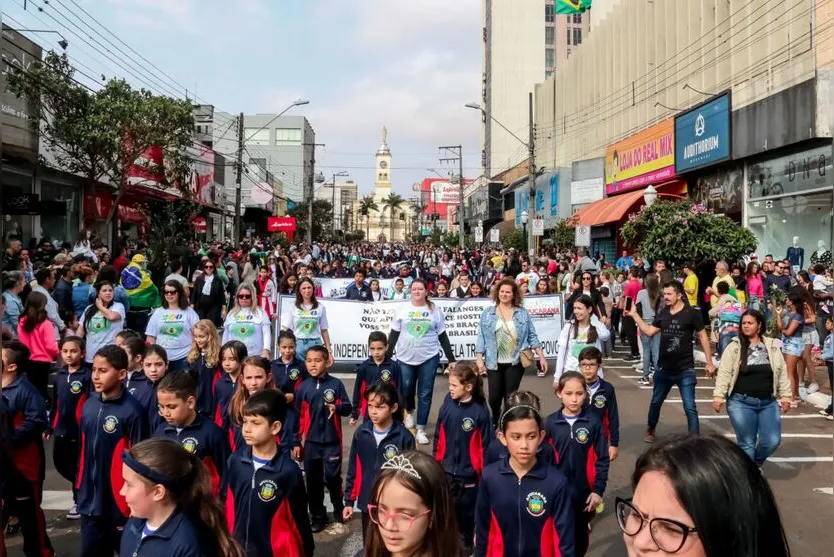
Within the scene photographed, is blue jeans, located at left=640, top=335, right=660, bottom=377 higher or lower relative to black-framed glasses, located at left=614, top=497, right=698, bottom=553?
lower

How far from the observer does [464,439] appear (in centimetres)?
559

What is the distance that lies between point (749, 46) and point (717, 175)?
402 centimetres

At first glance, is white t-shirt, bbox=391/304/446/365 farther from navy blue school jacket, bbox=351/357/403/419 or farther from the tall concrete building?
the tall concrete building

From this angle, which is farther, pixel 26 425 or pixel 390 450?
pixel 26 425

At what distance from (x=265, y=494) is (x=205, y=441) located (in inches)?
33.4

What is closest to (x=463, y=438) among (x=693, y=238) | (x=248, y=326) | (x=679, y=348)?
(x=679, y=348)

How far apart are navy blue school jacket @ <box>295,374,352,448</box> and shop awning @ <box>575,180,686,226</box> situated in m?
23.4

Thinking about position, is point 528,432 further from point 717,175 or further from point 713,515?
point 717,175

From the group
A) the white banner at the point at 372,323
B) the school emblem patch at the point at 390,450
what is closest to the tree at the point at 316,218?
the white banner at the point at 372,323

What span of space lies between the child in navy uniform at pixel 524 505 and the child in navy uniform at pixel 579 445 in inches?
39.3

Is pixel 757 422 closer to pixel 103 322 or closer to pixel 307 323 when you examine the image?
pixel 307 323

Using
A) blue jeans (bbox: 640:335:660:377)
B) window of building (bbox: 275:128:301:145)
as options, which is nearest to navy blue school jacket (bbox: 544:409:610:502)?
blue jeans (bbox: 640:335:660:377)

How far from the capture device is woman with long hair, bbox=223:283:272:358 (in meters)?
8.50

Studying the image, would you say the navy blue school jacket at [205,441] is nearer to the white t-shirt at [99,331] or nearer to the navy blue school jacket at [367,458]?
the navy blue school jacket at [367,458]
